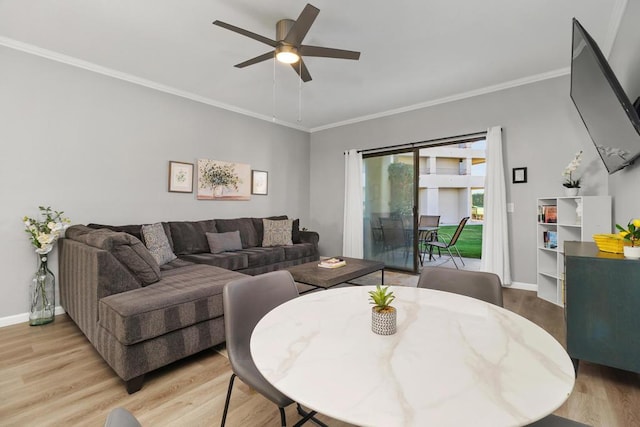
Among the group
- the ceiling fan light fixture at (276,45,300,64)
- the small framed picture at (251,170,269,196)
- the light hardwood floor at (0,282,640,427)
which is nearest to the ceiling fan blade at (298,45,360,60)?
the ceiling fan light fixture at (276,45,300,64)

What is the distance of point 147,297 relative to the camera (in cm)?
195

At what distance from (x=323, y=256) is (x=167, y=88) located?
3.83m

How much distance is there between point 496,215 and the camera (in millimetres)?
3830

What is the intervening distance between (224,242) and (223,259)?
505 millimetres

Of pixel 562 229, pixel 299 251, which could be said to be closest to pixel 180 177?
pixel 299 251

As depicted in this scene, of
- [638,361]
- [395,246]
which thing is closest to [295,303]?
[638,361]

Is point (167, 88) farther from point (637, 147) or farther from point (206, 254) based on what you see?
point (637, 147)

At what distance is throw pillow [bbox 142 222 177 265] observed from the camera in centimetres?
317

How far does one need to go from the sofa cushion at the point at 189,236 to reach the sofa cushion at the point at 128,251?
53.6 inches

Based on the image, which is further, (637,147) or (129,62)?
(129,62)

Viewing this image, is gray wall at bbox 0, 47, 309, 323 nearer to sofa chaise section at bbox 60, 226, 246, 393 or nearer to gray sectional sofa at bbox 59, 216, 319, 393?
gray sectional sofa at bbox 59, 216, 319, 393

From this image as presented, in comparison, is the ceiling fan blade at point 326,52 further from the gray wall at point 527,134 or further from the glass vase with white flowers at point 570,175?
the glass vase with white flowers at point 570,175

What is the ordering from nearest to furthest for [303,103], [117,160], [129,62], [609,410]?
1. [609,410]
2. [129,62]
3. [117,160]
4. [303,103]

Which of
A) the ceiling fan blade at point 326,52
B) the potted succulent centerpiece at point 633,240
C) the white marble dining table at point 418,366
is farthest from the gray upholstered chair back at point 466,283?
the ceiling fan blade at point 326,52
